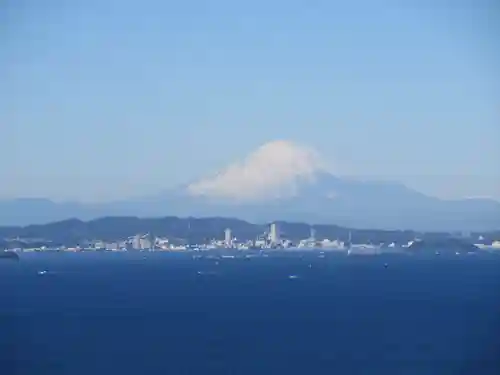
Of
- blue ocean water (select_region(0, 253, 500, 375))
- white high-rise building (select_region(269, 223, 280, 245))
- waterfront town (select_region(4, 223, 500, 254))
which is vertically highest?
white high-rise building (select_region(269, 223, 280, 245))

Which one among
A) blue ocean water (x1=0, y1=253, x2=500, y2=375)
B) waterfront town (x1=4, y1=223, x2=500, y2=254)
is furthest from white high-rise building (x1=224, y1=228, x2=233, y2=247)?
blue ocean water (x1=0, y1=253, x2=500, y2=375)

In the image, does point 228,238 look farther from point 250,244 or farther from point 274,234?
point 250,244

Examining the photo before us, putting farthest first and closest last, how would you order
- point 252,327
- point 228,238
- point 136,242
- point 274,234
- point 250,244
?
point 250,244
point 274,234
point 228,238
point 136,242
point 252,327

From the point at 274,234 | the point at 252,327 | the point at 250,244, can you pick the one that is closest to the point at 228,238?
the point at 274,234

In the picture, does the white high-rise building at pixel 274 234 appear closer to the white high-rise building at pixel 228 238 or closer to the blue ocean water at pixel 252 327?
the white high-rise building at pixel 228 238

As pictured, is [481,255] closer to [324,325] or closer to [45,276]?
[45,276]

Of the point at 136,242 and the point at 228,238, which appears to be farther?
the point at 228,238

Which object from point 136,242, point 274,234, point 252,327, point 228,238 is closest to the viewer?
point 252,327

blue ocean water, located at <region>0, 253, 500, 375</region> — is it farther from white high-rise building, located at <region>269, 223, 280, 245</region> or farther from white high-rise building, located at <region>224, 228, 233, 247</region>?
white high-rise building, located at <region>269, 223, 280, 245</region>

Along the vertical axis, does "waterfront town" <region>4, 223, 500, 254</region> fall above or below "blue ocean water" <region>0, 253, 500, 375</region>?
above
